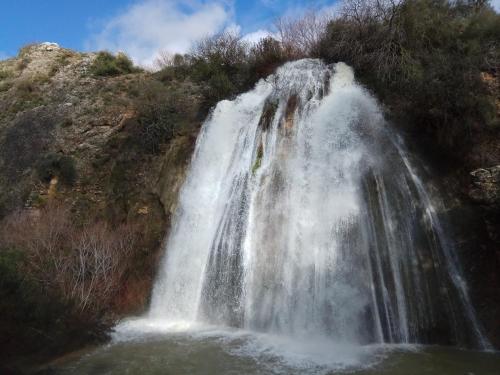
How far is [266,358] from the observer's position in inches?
358

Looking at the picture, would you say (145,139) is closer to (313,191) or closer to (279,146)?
(279,146)

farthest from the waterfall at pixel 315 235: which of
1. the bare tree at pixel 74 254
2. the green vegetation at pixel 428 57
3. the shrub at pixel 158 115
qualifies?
the shrub at pixel 158 115

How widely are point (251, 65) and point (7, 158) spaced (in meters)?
12.3

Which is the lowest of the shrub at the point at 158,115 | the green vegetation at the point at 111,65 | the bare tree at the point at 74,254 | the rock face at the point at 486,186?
the bare tree at the point at 74,254

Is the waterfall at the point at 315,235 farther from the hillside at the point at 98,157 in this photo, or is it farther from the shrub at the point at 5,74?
the shrub at the point at 5,74

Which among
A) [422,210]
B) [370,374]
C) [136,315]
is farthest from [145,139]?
[370,374]

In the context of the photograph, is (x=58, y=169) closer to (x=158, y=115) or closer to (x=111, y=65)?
(x=158, y=115)

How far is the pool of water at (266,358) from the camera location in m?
8.34

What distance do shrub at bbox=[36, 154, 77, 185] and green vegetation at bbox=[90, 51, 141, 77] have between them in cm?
699

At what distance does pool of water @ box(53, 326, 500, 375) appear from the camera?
27.3 feet

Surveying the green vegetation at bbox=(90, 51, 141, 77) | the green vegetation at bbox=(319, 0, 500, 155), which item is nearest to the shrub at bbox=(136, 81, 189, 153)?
the green vegetation at bbox=(90, 51, 141, 77)

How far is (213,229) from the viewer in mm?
13695

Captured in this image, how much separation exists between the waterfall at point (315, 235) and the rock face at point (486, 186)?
117 centimetres

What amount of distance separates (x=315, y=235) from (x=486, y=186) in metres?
4.27
